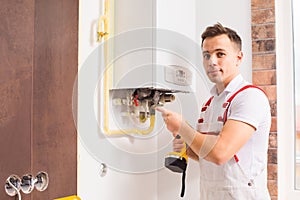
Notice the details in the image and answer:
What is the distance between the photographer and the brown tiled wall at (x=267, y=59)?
1961mm

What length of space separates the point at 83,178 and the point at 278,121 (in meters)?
1.06

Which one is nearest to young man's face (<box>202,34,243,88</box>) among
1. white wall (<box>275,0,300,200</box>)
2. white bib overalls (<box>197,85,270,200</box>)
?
white bib overalls (<box>197,85,270,200</box>)

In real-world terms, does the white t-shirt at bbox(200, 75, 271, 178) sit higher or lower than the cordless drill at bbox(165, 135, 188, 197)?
higher

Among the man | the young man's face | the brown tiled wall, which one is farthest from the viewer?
the brown tiled wall

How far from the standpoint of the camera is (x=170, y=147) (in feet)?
5.94

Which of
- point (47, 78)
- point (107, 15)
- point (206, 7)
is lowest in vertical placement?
point (47, 78)

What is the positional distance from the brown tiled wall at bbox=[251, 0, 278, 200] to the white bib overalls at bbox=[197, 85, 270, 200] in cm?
40

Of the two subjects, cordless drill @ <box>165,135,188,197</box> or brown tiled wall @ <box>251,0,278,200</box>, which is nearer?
cordless drill @ <box>165,135,188,197</box>

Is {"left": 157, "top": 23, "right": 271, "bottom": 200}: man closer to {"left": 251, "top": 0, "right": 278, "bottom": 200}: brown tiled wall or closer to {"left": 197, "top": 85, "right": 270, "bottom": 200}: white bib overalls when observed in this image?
{"left": 197, "top": 85, "right": 270, "bottom": 200}: white bib overalls

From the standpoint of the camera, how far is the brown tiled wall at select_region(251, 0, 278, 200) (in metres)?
1.96

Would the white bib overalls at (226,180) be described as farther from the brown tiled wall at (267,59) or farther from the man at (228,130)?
the brown tiled wall at (267,59)

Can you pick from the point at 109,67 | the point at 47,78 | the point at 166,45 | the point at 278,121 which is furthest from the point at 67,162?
the point at 278,121

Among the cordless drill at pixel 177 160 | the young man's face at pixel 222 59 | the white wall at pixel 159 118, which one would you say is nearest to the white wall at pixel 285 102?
the white wall at pixel 159 118

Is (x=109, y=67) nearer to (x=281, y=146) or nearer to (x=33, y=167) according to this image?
(x=33, y=167)
